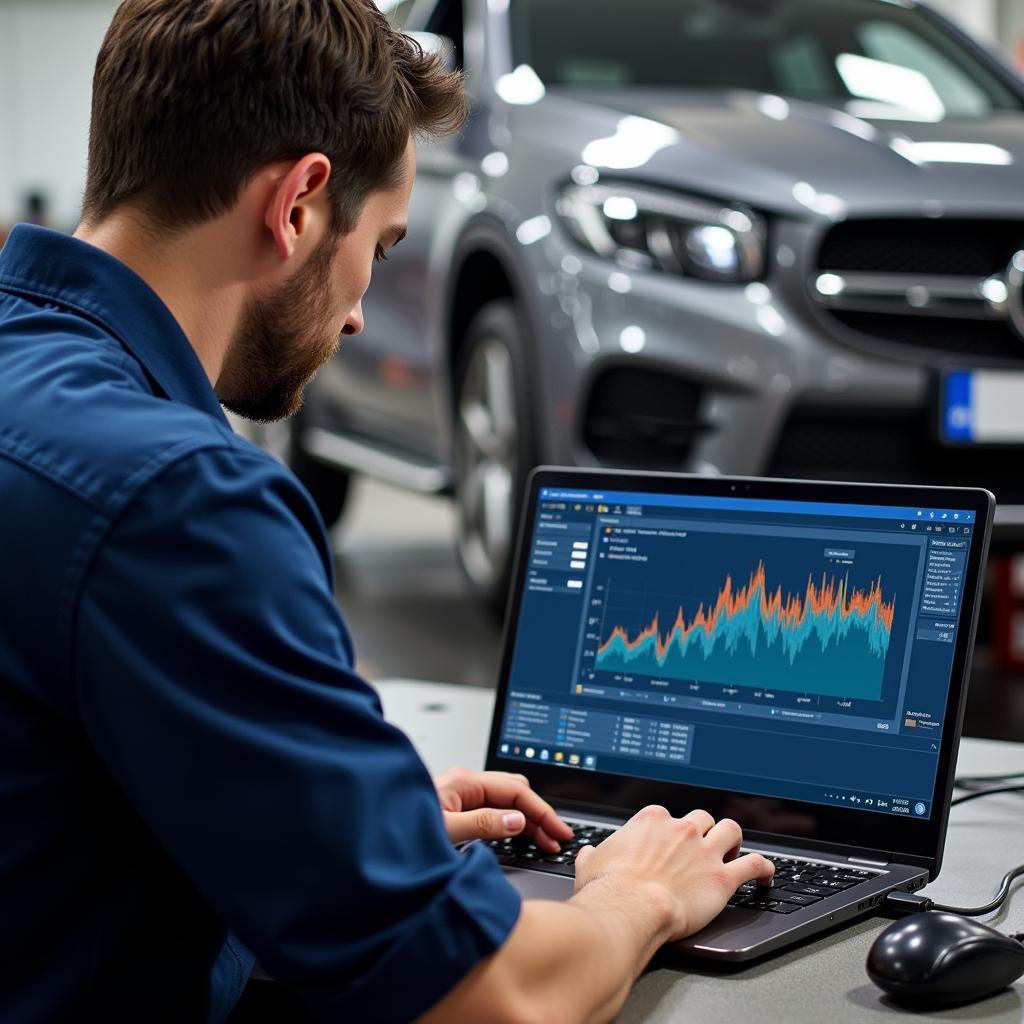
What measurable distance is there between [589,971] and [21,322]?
0.56 m

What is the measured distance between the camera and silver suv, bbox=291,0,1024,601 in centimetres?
339

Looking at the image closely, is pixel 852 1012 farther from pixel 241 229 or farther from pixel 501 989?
pixel 241 229

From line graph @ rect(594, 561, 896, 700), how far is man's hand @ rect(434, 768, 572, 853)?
0.51 feet

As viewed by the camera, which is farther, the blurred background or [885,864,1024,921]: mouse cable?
the blurred background

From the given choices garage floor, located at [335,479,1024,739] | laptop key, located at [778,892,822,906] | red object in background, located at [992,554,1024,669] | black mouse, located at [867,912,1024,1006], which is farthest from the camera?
red object in background, located at [992,554,1024,669]

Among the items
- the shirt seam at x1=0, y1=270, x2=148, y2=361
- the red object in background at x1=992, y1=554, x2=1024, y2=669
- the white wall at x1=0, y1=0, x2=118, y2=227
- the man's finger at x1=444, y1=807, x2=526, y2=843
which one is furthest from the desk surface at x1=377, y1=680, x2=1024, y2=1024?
the white wall at x1=0, y1=0, x2=118, y2=227

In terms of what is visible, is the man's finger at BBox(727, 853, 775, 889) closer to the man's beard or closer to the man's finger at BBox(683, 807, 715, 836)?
the man's finger at BBox(683, 807, 715, 836)

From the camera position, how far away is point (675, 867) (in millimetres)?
1242

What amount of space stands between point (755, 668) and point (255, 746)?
65cm

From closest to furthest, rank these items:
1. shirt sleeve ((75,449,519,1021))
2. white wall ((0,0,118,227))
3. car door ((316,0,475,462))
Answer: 1. shirt sleeve ((75,449,519,1021))
2. car door ((316,0,475,462))
3. white wall ((0,0,118,227))

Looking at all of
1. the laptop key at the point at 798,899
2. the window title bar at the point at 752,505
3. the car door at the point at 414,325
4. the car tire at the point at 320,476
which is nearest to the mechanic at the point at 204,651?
the laptop key at the point at 798,899

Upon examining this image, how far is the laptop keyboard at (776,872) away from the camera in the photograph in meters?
1.29

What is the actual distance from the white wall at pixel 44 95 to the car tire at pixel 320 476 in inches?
423

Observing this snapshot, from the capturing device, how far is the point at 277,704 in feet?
3.09
